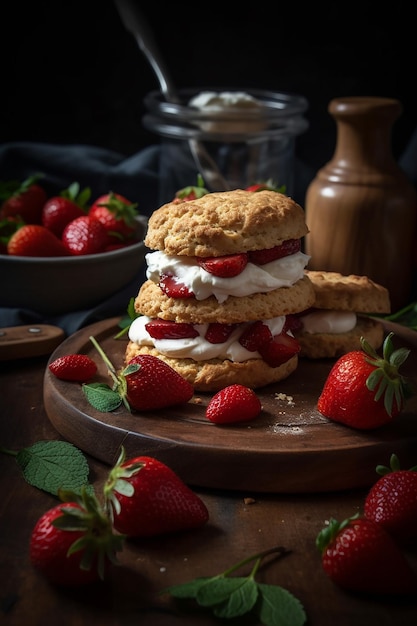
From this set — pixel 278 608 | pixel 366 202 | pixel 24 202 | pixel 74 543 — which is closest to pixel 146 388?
pixel 74 543

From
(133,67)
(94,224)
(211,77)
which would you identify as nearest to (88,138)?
(133,67)

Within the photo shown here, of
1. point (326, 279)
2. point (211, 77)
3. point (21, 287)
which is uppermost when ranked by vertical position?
point (211, 77)

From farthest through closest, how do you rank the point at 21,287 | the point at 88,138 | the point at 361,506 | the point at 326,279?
the point at 88,138, the point at 21,287, the point at 326,279, the point at 361,506

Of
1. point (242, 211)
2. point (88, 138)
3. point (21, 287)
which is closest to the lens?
point (242, 211)

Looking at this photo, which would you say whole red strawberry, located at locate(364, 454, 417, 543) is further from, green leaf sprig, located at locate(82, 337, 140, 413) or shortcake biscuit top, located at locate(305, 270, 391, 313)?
shortcake biscuit top, located at locate(305, 270, 391, 313)

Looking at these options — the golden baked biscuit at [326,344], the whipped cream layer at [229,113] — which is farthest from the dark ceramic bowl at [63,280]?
the golden baked biscuit at [326,344]

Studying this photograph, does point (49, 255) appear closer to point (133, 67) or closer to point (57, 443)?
point (57, 443)

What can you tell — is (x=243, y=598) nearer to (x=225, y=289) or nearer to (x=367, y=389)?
(x=367, y=389)
